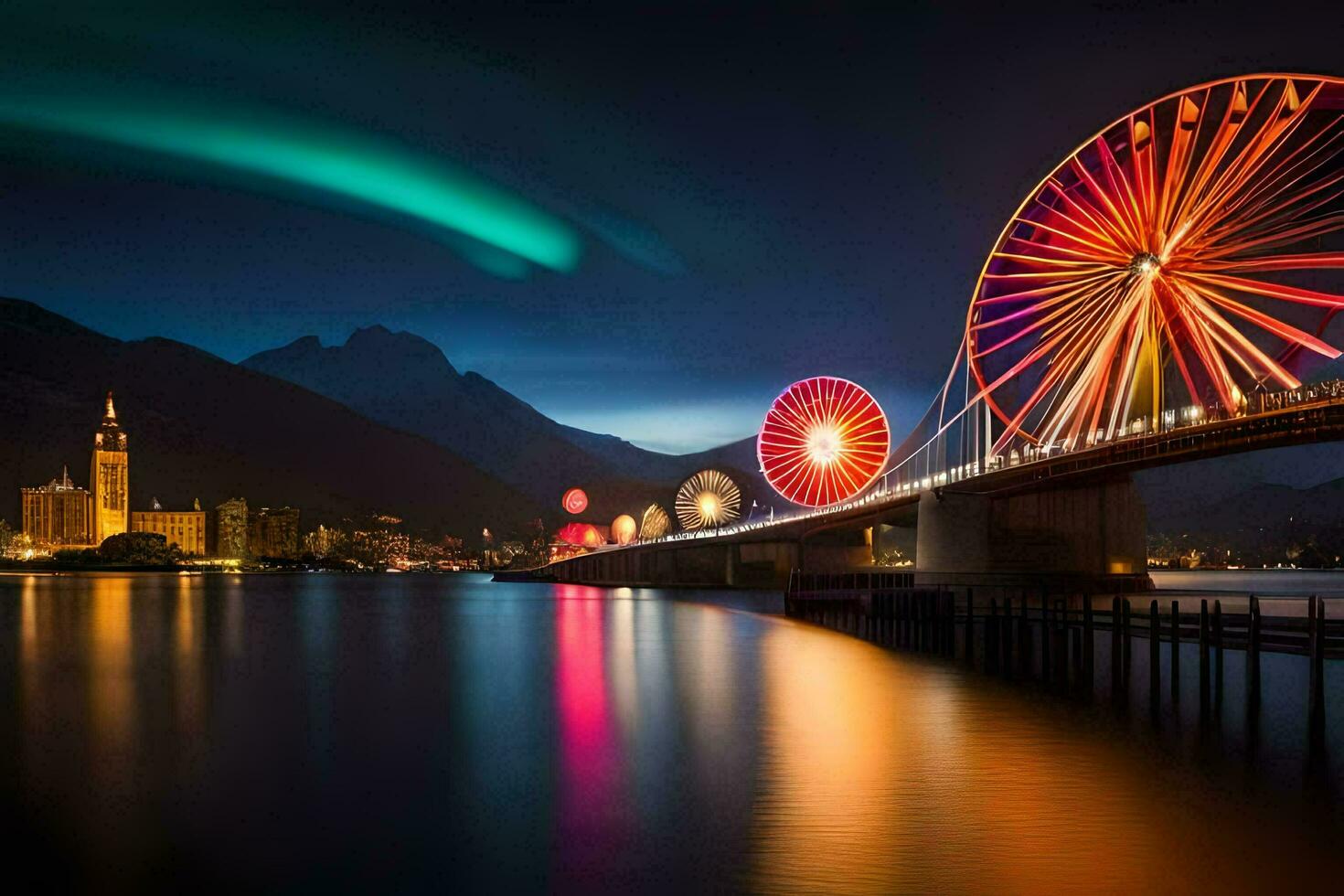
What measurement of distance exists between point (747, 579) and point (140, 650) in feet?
280

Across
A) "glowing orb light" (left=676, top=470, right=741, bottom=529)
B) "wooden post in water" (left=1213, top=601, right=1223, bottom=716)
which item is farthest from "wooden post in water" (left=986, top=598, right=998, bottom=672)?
"glowing orb light" (left=676, top=470, right=741, bottom=529)

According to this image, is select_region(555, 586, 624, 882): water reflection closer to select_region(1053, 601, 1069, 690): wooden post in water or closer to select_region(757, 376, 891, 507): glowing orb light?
select_region(1053, 601, 1069, 690): wooden post in water

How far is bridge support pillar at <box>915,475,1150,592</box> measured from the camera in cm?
6862

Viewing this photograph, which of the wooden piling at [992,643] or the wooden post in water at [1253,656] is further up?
the wooden post in water at [1253,656]

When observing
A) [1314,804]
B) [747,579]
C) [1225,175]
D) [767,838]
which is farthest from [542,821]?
[747,579]

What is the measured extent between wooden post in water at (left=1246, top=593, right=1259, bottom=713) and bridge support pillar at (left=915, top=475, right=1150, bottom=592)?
1349 inches

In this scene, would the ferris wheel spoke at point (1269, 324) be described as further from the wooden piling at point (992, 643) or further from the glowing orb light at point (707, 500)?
the glowing orb light at point (707, 500)

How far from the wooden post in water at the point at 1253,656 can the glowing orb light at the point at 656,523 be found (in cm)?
14571

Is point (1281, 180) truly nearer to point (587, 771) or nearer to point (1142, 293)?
point (1142, 293)

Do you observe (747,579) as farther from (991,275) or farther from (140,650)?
(140,650)

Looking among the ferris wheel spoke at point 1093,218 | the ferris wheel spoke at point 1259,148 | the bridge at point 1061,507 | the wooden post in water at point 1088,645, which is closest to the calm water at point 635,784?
the wooden post in water at point 1088,645

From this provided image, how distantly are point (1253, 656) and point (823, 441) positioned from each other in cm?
6906

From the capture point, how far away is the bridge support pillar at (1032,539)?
225ft

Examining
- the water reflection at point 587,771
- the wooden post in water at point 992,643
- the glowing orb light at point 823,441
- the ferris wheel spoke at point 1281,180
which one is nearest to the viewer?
the water reflection at point 587,771
